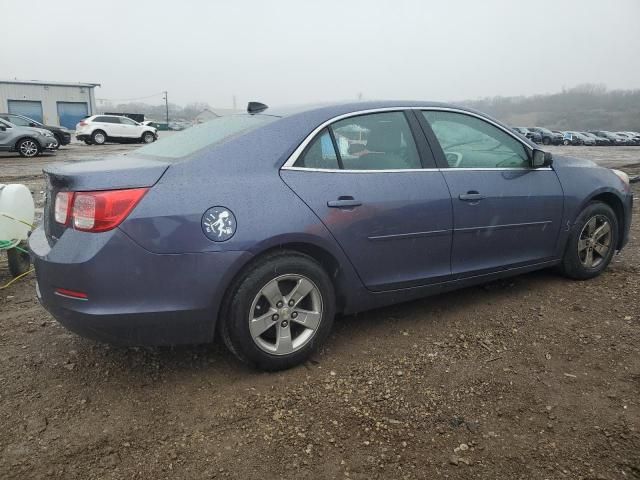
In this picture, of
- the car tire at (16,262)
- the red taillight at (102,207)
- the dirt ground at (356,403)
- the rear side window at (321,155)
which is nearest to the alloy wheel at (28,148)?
the car tire at (16,262)

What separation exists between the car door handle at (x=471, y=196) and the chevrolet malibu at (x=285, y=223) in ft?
0.05

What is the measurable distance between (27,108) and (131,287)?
1903 inches

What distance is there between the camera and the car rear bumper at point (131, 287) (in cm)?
237

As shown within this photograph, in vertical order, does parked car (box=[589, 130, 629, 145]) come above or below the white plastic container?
below

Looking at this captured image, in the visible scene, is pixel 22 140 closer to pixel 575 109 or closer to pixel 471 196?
pixel 471 196

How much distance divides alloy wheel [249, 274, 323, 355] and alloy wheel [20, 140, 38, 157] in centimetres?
1736

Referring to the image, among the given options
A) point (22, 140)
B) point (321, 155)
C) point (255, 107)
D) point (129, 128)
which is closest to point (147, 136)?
point (129, 128)

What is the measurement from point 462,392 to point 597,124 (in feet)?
348

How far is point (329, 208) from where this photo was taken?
2.81 m

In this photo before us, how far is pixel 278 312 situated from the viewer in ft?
8.93

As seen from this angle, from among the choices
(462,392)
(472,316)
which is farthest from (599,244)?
(462,392)

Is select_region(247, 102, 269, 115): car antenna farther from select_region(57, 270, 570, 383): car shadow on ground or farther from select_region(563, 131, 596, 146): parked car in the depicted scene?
select_region(563, 131, 596, 146): parked car

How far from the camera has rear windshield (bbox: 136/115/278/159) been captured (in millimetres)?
2883

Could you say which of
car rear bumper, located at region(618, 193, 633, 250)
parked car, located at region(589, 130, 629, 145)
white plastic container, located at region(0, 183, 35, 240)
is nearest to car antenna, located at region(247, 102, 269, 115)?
white plastic container, located at region(0, 183, 35, 240)
